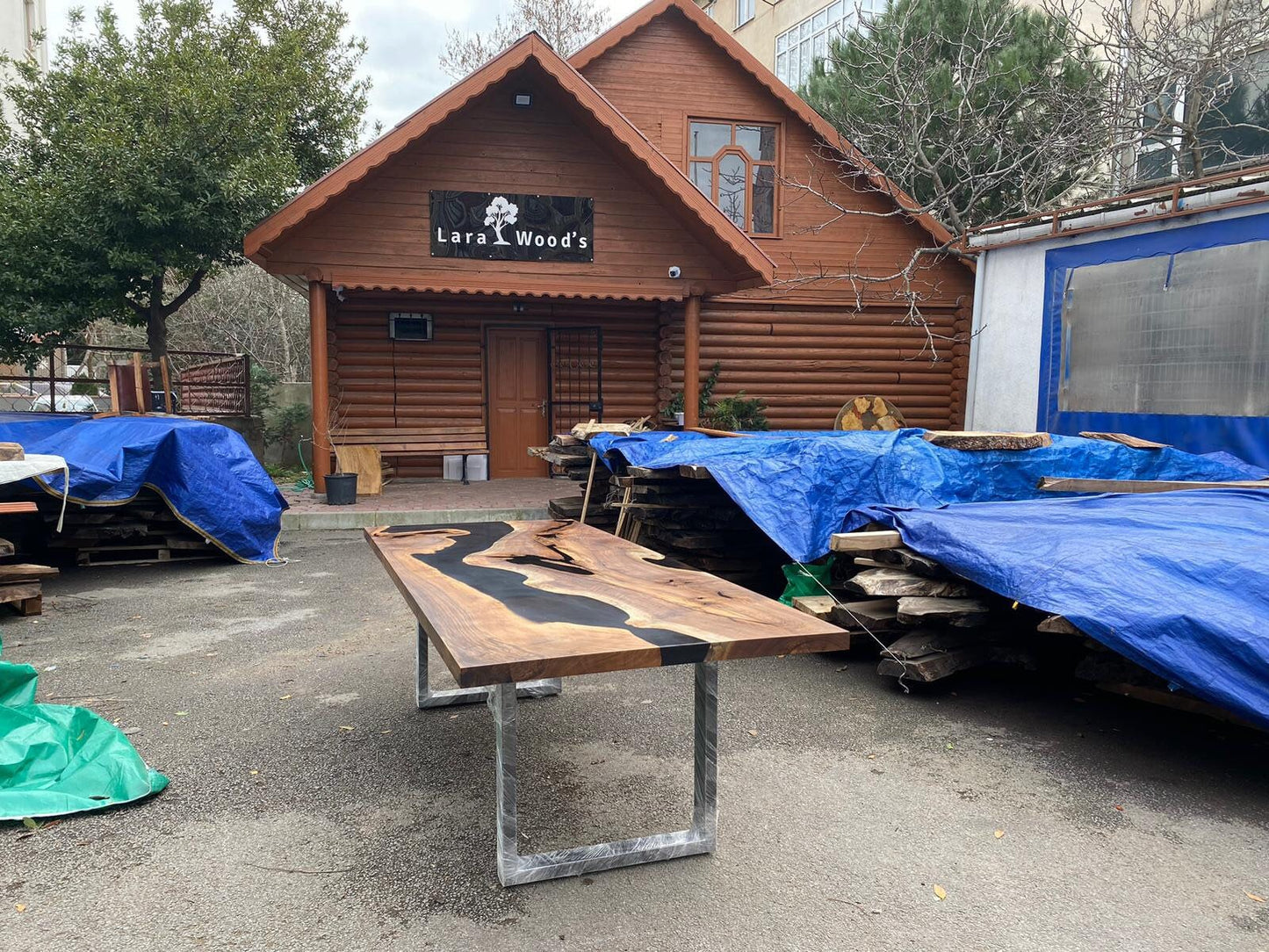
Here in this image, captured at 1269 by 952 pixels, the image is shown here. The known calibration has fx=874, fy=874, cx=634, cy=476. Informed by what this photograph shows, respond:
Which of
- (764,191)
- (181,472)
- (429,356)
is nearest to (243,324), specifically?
(429,356)

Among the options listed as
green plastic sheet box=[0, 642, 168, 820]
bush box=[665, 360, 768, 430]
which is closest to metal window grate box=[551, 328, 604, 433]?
bush box=[665, 360, 768, 430]

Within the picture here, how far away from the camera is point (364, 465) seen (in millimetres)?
11219

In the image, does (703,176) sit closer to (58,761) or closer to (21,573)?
(21,573)

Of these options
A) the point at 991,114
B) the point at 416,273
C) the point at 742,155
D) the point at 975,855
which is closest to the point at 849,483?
the point at 975,855

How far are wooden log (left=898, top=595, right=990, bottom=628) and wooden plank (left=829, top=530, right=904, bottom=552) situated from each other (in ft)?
1.18

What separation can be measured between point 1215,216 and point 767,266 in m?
4.84

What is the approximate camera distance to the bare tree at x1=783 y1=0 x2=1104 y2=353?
1376 centimetres

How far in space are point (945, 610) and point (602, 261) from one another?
323 inches

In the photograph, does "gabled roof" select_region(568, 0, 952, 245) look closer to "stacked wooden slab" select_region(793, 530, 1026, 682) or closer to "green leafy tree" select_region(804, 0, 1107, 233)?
"green leafy tree" select_region(804, 0, 1107, 233)

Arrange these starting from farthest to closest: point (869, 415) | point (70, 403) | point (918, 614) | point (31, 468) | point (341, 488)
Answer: point (70, 403) < point (869, 415) < point (341, 488) < point (31, 468) < point (918, 614)

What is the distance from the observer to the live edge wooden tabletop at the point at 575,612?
7.50 ft

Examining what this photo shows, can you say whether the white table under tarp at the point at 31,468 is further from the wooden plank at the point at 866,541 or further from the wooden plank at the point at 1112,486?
the wooden plank at the point at 1112,486

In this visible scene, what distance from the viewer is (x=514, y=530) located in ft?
14.9

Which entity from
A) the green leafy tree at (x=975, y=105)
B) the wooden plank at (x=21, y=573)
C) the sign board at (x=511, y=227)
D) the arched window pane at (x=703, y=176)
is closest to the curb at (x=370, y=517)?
the sign board at (x=511, y=227)
